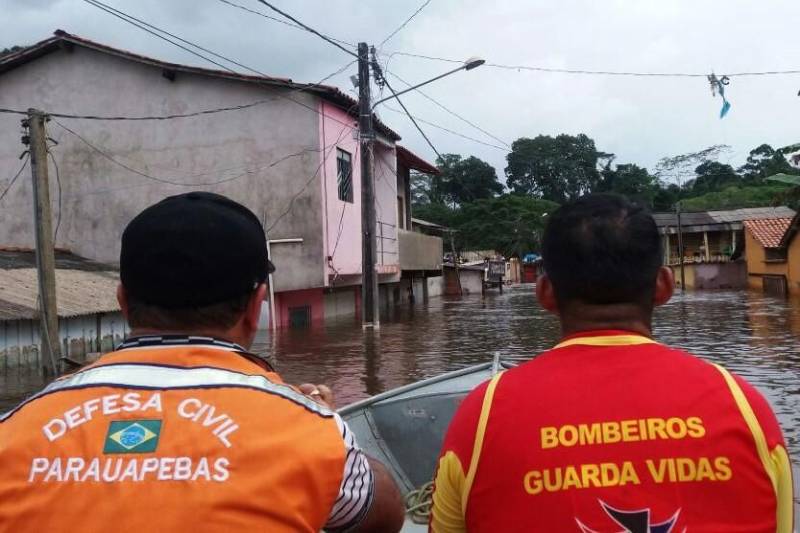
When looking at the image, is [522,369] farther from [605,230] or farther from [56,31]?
[56,31]

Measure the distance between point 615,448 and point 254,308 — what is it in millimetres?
775

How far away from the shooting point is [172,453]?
1194 mm

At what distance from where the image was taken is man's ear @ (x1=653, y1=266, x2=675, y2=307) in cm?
161

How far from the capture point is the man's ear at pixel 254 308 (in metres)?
1.49

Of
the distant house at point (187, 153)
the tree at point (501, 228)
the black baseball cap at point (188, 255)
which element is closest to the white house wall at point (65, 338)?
the distant house at point (187, 153)

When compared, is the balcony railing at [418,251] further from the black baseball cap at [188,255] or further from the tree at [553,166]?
the tree at [553,166]

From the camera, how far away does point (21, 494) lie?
3.83 ft

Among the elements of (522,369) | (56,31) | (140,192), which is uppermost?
(56,31)

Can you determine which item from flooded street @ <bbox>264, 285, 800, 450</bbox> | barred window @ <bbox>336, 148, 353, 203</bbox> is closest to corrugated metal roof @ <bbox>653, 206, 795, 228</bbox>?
flooded street @ <bbox>264, 285, 800, 450</bbox>

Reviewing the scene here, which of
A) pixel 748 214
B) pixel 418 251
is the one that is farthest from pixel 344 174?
pixel 748 214

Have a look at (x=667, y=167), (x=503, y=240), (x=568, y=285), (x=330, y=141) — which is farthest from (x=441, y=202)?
(x=568, y=285)

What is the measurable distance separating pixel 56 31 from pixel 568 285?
1906 cm

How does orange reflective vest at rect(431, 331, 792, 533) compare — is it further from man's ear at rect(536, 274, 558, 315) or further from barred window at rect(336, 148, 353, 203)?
barred window at rect(336, 148, 353, 203)

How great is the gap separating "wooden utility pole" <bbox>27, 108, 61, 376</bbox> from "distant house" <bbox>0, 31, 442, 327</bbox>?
273 inches
